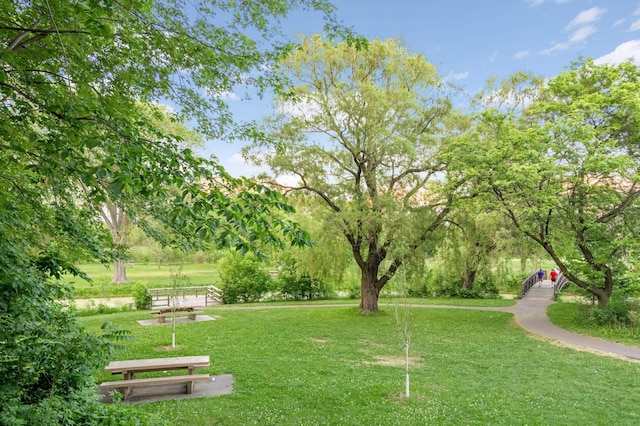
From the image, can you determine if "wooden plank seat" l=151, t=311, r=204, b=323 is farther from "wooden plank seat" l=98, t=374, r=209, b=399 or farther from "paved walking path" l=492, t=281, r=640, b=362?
"paved walking path" l=492, t=281, r=640, b=362

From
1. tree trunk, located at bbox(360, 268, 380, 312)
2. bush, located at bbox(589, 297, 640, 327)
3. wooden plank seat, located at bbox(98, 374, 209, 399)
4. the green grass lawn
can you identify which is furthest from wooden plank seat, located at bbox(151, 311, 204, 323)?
bush, located at bbox(589, 297, 640, 327)

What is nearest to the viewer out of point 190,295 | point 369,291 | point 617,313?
point 617,313

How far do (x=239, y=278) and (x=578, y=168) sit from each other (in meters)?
18.0

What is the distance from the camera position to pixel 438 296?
89.4 feet

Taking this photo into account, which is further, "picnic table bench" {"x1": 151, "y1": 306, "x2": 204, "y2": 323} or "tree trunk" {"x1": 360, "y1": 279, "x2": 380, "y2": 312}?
"tree trunk" {"x1": 360, "y1": 279, "x2": 380, "y2": 312}

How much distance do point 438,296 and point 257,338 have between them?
17.6m

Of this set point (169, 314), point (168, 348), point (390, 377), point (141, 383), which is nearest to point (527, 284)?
point (390, 377)

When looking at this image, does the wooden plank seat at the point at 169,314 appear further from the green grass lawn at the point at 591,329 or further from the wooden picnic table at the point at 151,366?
the green grass lawn at the point at 591,329

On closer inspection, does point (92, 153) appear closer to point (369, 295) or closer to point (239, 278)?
point (369, 295)

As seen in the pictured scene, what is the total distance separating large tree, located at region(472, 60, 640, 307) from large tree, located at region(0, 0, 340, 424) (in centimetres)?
1063

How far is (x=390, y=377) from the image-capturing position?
8.52 m

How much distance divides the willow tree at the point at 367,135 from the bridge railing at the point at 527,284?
13281mm

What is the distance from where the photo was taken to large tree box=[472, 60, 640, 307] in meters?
12.9

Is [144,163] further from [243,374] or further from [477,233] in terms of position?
[477,233]
